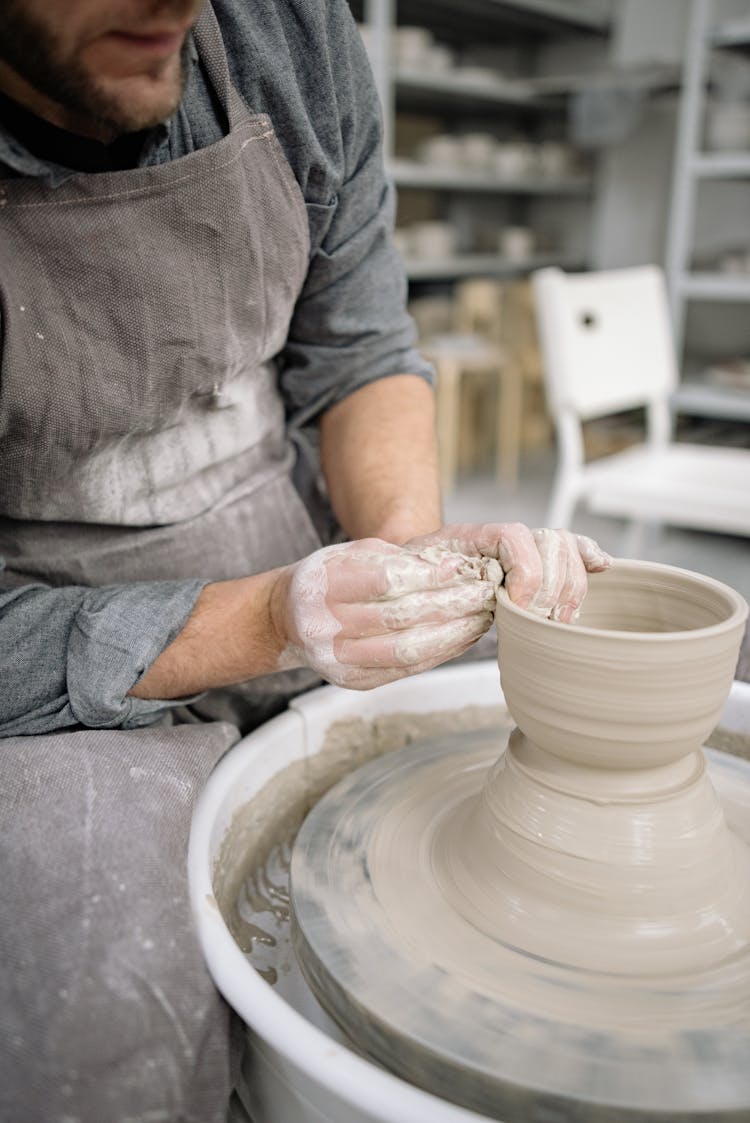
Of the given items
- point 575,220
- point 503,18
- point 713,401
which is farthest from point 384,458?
point 575,220

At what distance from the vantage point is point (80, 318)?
86cm

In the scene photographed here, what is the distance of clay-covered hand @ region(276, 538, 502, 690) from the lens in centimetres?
79

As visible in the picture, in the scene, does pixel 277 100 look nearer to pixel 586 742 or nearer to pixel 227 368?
pixel 227 368

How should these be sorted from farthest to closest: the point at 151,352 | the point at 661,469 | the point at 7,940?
the point at 661,469 < the point at 151,352 < the point at 7,940

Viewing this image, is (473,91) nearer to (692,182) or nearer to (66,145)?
(692,182)

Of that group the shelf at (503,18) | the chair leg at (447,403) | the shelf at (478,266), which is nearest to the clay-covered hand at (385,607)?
the chair leg at (447,403)

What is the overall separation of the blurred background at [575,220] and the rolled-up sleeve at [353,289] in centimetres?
120

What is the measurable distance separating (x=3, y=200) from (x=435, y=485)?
58cm

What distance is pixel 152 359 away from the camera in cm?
91

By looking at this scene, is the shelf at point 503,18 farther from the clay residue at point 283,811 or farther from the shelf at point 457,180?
the clay residue at point 283,811

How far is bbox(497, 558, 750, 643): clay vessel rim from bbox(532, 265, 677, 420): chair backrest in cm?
152

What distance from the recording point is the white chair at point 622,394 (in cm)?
229

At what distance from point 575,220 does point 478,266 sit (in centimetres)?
130

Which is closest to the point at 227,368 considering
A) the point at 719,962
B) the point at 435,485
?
the point at 435,485
